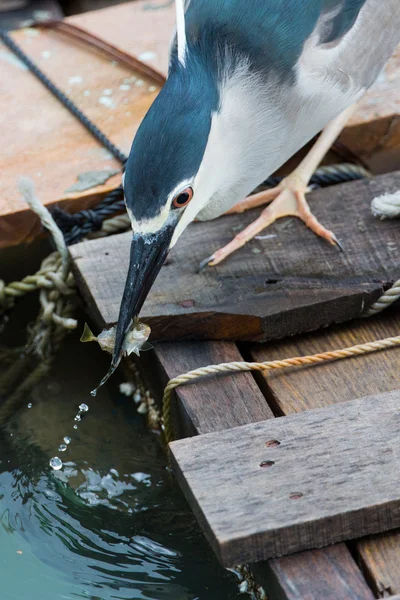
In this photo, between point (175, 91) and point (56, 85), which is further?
point (56, 85)

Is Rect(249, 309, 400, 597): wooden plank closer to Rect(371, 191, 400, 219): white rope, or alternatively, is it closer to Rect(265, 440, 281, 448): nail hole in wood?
Rect(265, 440, 281, 448): nail hole in wood

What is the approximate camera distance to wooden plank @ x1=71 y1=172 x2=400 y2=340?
185 centimetres

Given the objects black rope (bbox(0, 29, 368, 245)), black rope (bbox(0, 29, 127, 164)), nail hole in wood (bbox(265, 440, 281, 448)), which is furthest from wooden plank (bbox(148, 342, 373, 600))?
black rope (bbox(0, 29, 127, 164))

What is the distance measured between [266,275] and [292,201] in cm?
28

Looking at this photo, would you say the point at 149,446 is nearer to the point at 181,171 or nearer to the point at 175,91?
the point at 181,171

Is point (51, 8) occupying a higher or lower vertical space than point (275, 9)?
higher

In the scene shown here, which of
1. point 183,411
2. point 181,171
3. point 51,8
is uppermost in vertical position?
point 51,8

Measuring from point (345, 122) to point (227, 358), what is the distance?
860mm

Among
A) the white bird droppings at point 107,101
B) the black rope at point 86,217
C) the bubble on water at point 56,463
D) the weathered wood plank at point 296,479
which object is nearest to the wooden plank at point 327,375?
the weathered wood plank at point 296,479

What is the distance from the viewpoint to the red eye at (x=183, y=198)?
5.36 feet

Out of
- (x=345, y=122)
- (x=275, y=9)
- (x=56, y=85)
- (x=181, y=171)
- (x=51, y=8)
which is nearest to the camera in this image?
(x=181, y=171)

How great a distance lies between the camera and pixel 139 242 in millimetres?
1659

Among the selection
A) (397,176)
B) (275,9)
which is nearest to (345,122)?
(397,176)

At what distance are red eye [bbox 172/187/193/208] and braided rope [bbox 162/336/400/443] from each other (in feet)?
1.12
